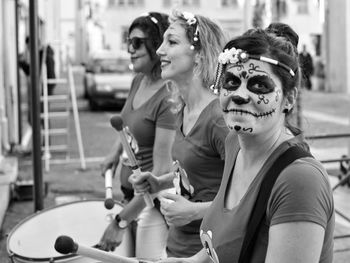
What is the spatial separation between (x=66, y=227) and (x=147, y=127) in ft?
2.29

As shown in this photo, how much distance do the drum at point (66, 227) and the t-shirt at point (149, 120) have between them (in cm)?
29

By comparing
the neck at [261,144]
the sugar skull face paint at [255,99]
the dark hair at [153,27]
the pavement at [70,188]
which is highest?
the dark hair at [153,27]

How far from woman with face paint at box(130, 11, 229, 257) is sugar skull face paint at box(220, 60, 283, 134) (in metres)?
0.67

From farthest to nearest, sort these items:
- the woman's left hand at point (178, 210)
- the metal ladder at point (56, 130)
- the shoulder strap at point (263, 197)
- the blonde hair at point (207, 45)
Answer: the metal ladder at point (56, 130) < the blonde hair at point (207, 45) < the woman's left hand at point (178, 210) < the shoulder strap at point (263, 197)

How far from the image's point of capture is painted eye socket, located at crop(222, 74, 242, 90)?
2025 mm

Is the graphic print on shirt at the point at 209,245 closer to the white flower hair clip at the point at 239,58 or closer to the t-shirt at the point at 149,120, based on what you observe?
the white flower hair clip at the point at 239,58

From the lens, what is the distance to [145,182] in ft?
10.4

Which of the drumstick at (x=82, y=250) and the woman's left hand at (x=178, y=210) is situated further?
the woman's left hand at (x=178, y=210)

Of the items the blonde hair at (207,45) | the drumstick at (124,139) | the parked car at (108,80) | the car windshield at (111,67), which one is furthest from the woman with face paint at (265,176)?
the car windshield at (111,67)

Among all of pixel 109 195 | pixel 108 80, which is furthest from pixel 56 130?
pixel 109 195

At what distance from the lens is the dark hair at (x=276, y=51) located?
1991 millimetres

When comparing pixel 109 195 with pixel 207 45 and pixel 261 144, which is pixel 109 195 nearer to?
pixel 207 45

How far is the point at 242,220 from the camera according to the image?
1.90 metres

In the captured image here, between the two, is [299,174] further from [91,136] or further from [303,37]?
[303,37]
